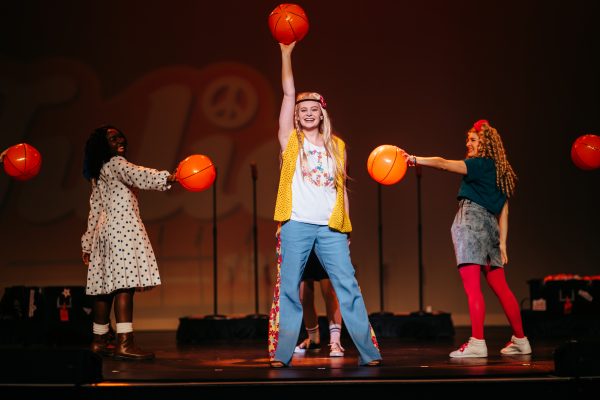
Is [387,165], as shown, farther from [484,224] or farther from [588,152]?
[588,152]

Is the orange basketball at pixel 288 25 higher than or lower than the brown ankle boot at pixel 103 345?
higher

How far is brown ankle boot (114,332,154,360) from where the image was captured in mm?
Result: 4676

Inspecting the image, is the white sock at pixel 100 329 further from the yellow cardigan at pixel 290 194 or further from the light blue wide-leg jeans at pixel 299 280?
the yellow cardigan at pixel 290 194

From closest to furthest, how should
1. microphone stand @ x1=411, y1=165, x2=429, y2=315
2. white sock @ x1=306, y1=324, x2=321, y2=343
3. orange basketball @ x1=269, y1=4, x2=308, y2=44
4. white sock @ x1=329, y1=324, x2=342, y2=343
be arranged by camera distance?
orange basketball @ x1=269, y1=4, x2=308, y2=44, white sock @ x1=329, y1=324, x2=342, y2=343, white sock @ x1=306, y1=324, x2=321, y2=343, microphone stand @ x1=411, y1=165, x2=429, y2=315

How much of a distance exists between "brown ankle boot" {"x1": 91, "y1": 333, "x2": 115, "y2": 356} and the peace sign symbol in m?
3.02

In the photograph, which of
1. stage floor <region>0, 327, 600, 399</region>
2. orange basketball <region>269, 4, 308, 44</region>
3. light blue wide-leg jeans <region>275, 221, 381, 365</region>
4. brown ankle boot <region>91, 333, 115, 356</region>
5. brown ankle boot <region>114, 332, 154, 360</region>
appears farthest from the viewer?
brown ankle boot <region>91, 333, 115, 356</region>

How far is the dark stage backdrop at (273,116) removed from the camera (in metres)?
7.58

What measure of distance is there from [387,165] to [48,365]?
1847mm

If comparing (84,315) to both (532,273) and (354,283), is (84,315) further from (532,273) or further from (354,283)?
(532,273)

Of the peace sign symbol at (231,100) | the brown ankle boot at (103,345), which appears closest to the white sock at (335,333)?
the brown ankle boot at (103,345)

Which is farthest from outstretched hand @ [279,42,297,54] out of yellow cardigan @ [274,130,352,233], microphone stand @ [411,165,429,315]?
microphone stand @ [411,165,429,315]

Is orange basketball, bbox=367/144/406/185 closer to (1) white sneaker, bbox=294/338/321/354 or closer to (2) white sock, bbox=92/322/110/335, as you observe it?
(1) white sneaker, bbox=294/338/321/354

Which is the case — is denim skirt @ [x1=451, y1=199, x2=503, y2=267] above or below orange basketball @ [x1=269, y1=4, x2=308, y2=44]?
below

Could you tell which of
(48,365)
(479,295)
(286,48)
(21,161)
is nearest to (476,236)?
(479,295)
